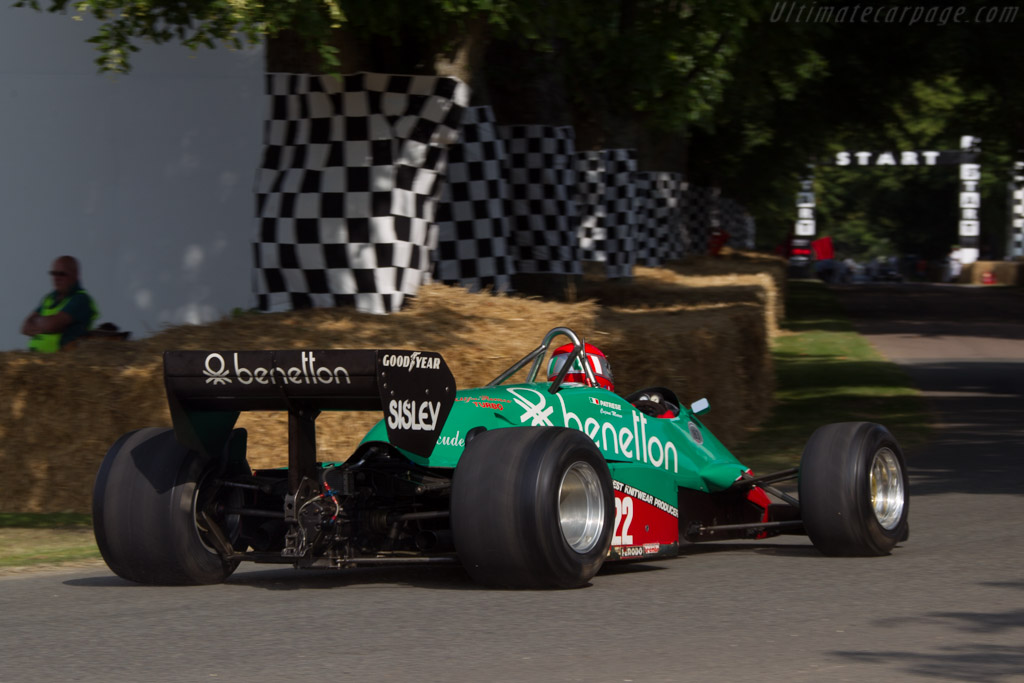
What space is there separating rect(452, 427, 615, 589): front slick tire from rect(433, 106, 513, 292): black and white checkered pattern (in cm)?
783

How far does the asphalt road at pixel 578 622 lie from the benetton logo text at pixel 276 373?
3.12 feet

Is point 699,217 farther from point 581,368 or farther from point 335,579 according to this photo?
point 335,579

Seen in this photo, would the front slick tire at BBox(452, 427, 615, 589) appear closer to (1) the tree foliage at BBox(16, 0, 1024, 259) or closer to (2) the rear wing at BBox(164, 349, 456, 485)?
(2) the rear wing at BBox(164, 349, 456, 485)

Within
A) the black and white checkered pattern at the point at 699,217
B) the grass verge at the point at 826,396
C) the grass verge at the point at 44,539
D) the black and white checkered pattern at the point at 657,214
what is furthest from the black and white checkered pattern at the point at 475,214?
the black and white checkered pattern at the point at 699,217

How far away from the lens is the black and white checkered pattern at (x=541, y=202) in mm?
16516

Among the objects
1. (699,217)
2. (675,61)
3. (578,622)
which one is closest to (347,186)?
(675,61)

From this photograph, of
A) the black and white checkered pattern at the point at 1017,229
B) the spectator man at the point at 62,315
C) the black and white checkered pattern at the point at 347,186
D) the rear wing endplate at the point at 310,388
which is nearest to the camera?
the rear wing endplate at the point at 310,388

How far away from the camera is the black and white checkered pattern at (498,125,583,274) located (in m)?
16.5

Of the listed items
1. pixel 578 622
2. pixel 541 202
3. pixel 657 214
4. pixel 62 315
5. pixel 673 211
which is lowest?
pixel 578 622

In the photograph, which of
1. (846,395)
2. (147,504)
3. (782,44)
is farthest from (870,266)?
(147,504)

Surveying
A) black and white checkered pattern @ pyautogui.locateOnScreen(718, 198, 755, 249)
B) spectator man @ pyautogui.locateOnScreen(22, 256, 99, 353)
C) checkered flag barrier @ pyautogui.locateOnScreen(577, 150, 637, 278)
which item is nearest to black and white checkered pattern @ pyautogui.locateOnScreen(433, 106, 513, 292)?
spectator man @ pyautogui.locateOnScreen(22, 256, 99, 353)

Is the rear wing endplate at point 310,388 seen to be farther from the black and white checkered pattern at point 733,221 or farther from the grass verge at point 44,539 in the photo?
the black and white checkered pattern at point 733,221

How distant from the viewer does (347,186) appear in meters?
11.2

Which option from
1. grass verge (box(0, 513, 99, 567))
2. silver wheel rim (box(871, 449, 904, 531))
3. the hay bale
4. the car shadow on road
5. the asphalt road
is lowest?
grass verge (box(0, 513, 99, 567))
